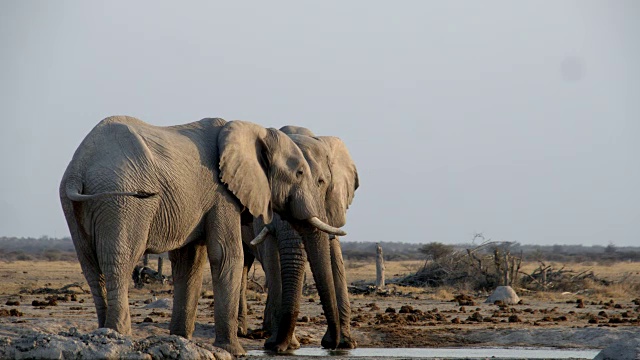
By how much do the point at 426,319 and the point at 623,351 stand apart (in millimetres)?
8321

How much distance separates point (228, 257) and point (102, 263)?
187cm

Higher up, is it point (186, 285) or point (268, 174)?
point (268, 174)

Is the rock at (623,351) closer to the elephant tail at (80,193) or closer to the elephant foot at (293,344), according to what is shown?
the elephant foot at (293,344)

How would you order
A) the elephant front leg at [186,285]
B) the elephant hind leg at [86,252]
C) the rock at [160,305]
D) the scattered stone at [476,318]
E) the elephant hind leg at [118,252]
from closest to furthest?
the elephant hind leg at [118,252] → the elephant hind leg at [86,252] → the elephant front leg at [186,285] → the scattered stone at [476,318] → the rock at [160,305]

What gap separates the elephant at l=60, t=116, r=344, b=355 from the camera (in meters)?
12.0

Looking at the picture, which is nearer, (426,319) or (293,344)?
(293,344)

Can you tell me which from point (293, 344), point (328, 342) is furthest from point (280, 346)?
point (328, 342)

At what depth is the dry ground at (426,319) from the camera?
55.6 ft

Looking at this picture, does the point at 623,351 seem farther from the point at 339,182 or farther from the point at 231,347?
the point at 339,182

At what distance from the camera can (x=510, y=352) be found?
15906 mm

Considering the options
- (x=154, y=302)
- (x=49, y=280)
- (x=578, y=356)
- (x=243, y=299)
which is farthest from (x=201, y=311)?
(x=49, y=280)

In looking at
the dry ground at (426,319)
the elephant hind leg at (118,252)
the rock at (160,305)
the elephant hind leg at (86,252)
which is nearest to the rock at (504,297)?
the dry ground at (426,319)

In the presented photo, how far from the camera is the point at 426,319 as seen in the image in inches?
826

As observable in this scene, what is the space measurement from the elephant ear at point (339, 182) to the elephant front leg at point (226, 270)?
339cm
